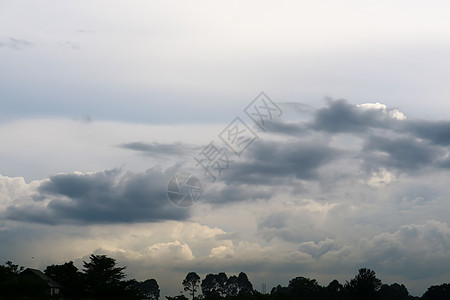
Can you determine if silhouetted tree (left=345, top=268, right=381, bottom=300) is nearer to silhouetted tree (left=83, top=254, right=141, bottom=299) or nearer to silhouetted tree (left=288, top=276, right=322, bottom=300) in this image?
silhouetted tree (left=288, top=276, right=322, bottom=300)

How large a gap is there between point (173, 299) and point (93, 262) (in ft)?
228

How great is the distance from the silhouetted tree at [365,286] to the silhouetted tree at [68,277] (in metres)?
72.6

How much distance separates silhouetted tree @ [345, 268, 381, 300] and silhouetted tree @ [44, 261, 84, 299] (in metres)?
72.6

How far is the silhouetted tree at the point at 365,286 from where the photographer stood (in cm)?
15450

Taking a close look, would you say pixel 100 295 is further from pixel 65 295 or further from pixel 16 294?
pixel 16 294

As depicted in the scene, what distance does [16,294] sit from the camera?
8806 cm

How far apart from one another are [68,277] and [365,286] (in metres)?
77.1

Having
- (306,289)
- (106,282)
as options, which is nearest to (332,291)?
(306,289)

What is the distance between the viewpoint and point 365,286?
155125mm

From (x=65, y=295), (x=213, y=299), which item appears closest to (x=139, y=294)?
(x=65, y=295)

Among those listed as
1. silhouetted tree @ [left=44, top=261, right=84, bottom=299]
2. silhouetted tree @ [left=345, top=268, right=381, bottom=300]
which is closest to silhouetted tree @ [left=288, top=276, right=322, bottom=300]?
silhouetted tree @ [left=345, top=268, right=381, bottom=300]

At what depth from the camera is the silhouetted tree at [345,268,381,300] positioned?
A: 154 m

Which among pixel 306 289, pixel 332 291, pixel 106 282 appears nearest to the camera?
pixel 106 282

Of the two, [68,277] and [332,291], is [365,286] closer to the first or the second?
[332,291]
